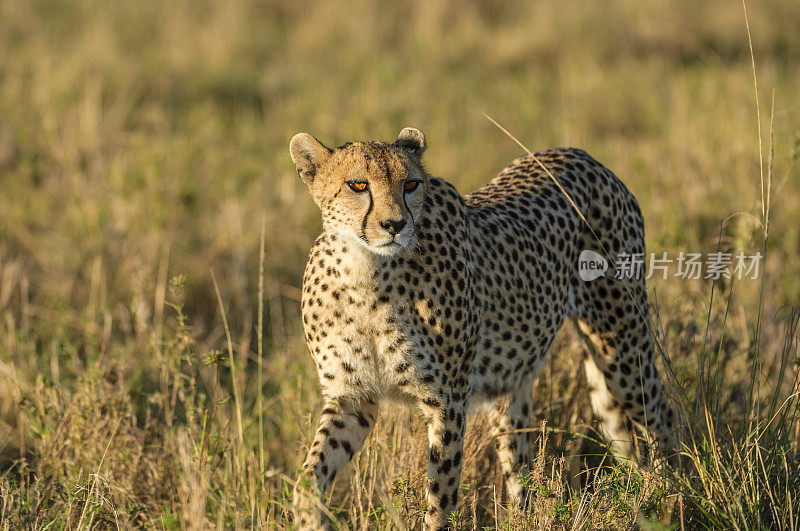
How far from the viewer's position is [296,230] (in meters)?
5.41

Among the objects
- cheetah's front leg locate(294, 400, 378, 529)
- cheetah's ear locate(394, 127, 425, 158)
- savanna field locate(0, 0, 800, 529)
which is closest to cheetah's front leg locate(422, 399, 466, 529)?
savanna field locate(0, 0, 800, 529)

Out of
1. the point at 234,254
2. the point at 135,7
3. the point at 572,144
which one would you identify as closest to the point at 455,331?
the point at 234,254

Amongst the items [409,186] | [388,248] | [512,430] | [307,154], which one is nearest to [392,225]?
[388,248]

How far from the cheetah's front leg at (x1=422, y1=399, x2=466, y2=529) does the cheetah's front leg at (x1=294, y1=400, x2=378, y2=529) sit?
0.21 meters

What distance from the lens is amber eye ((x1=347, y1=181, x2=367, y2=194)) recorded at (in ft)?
8.16

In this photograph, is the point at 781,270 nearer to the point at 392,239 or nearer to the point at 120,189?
the point at 392,239

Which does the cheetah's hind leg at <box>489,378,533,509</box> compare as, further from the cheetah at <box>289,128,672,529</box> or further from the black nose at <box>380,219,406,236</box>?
the black nose at <box>380,219,406,236</box>

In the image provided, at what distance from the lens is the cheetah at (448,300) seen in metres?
2.56

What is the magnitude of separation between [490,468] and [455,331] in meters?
0.99

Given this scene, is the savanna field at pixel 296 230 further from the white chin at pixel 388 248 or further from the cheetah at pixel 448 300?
the white chin at pixel 388 248

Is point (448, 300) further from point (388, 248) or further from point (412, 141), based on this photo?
point (412, 141)

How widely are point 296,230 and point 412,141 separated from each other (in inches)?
108

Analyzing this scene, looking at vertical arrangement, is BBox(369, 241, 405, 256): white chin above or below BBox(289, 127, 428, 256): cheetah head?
below

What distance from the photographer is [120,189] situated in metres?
5.25
